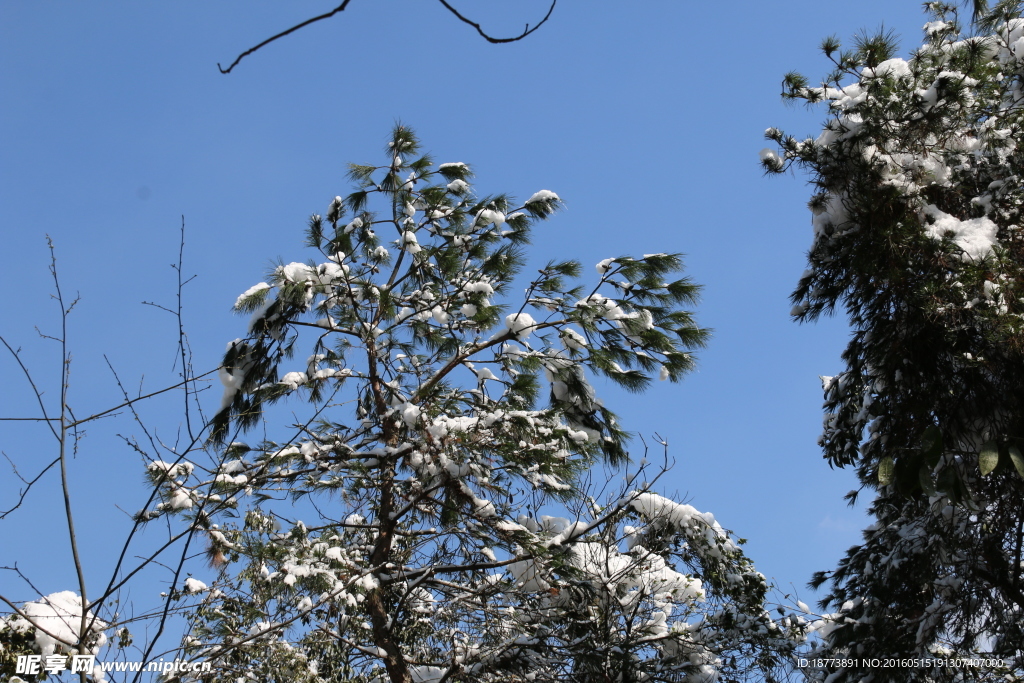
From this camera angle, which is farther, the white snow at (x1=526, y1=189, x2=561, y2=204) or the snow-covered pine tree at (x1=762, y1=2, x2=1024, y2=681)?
the white snow at (x1=526, y1=189, x2=561, y2=204)

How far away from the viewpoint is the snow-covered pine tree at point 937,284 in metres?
4.52

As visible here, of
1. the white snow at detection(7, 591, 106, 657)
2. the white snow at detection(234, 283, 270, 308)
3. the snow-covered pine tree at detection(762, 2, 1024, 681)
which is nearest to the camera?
the white snow at detection(7, 591, 106, 657)

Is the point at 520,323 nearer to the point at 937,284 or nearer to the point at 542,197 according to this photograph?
the point at 542,197

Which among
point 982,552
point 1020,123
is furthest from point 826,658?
point 1020,123

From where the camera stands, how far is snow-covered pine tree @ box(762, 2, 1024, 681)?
452 centimetres

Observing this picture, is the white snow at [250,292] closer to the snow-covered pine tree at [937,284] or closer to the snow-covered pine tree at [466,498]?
the snow-covered pine tree at [466,498]

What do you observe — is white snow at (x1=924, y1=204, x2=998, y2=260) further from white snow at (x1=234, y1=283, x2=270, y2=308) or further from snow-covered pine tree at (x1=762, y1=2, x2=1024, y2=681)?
white snow at (x1=234, y1=283, x2=270, y2=308)

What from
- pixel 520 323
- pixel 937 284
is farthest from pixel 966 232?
pixel 520 323

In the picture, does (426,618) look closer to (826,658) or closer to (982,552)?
(826,658)

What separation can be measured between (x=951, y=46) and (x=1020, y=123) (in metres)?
0.75

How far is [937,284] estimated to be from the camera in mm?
4562

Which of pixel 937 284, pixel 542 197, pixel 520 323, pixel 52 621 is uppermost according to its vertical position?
pixel 542 197

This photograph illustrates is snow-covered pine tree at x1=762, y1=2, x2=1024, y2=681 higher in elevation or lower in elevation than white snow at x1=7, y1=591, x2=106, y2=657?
higher

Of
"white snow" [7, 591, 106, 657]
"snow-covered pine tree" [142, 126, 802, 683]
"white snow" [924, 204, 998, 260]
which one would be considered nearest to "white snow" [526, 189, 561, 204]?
"snow-covered pine tree" [142, 126, 802, 683]
